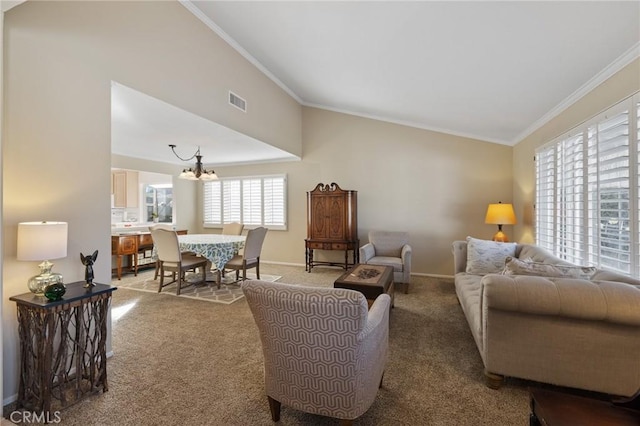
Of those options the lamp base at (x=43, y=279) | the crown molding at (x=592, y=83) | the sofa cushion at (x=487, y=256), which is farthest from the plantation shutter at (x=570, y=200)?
the lamp base at (x=43, y=279)

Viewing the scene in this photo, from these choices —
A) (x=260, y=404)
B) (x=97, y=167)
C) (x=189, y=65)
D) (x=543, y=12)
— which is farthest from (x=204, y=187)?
(x=543, y=12)

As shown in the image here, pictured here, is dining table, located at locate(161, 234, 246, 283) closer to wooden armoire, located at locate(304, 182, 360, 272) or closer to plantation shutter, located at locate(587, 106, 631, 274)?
wooden armoire, located at locate(304, 182, 360, 272)

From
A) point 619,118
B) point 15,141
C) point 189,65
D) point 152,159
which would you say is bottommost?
point 15,141

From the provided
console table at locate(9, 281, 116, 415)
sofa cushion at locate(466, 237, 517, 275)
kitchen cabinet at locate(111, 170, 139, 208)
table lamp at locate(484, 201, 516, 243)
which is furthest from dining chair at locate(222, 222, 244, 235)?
table lamp at locate(484, 201, 516, 243)

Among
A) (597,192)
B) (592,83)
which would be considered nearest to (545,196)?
(597,192)

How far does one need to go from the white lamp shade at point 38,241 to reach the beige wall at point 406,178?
4690 mm

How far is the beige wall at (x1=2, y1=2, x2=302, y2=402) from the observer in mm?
1863

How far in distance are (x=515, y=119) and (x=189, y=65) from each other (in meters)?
4.28

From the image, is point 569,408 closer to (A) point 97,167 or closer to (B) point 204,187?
(A) point 97,167

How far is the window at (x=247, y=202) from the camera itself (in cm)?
658

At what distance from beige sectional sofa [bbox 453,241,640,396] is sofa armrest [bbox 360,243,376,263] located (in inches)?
105

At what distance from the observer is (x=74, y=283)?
2.15 meters

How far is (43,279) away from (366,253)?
3845 millimetres

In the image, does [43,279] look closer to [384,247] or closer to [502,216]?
[384,247]
